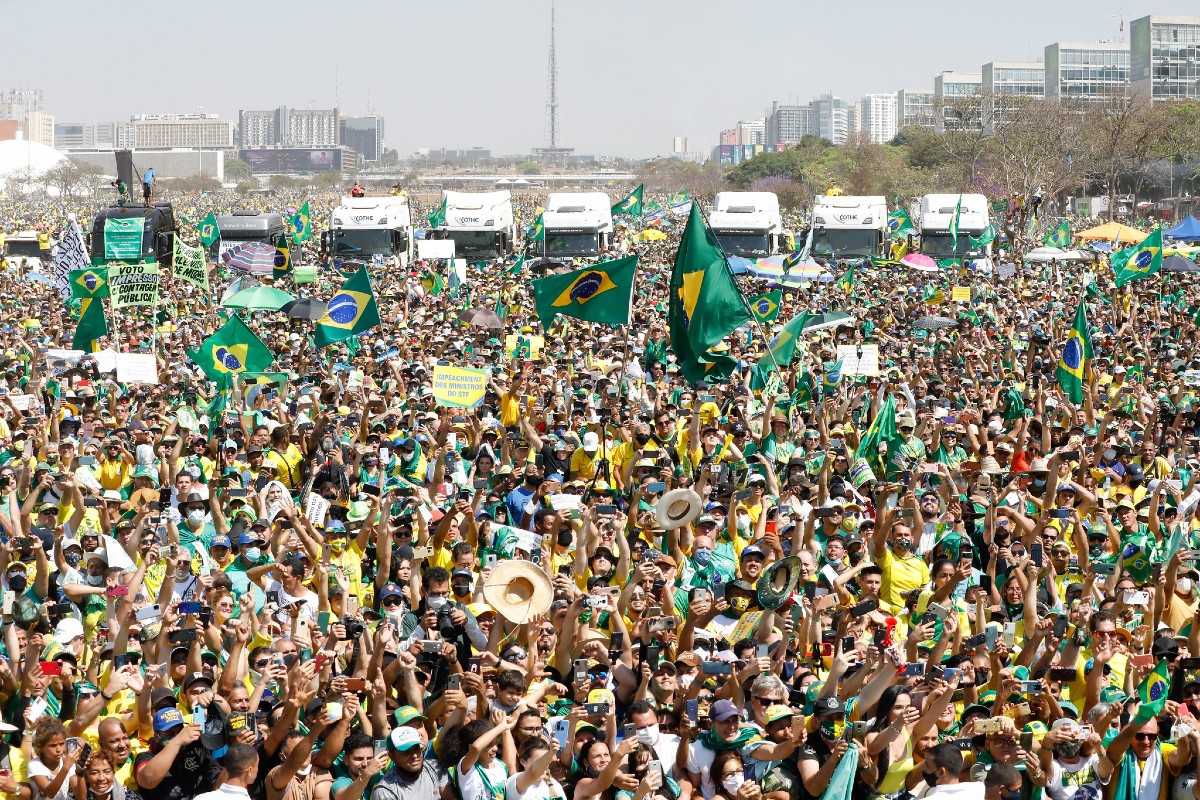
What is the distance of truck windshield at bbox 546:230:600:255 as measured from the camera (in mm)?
37406

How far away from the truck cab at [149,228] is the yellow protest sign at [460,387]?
56.3 feet

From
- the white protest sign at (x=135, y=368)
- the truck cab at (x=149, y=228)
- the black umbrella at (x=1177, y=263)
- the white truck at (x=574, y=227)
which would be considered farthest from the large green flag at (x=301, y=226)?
the white protest sign at (x=135, y=368)

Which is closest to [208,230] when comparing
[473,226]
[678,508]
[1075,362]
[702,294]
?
[473,226]

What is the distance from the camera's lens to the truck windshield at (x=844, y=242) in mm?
36406

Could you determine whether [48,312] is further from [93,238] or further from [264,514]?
[264,514]

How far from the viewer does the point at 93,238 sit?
31.5 m

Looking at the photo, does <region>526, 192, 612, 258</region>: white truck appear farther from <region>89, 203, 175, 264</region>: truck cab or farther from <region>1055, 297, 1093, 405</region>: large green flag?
<region>1055, 297, 1093, 405</region>: large green flag

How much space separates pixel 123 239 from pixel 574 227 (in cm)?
1509

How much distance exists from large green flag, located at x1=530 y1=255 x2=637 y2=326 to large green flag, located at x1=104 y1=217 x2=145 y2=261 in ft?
37.0

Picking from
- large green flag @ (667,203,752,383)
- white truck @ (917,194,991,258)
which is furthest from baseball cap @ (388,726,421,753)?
white truck @ (917,194,991,258)

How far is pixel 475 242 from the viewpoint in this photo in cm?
3866

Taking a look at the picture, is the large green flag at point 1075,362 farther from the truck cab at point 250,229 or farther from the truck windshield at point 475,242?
the truck windshield at point 475,242

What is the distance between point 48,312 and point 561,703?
20.2 meters

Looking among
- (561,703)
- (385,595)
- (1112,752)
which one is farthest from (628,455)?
(1112,752)
